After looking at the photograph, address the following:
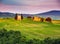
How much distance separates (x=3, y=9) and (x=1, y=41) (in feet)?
1.34

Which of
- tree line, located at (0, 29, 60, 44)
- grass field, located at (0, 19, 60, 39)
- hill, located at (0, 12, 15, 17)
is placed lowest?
tree line, located at (0, 29, 60, 44)

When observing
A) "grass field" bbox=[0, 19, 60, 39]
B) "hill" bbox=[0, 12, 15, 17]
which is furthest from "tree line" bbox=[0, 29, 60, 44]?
"hill" bbox=[0, 12, 15, 17]

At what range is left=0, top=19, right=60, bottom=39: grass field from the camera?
187cm

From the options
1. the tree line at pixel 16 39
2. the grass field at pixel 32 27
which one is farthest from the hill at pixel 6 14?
the tree line at pixel 16 39

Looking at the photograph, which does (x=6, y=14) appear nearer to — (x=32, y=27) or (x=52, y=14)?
(x=32, y=27)

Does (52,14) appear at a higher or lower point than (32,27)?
higher

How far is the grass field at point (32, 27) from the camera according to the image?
1.87 meters

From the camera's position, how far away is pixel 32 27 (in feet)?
6.30

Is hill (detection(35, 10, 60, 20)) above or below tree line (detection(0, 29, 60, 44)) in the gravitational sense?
above

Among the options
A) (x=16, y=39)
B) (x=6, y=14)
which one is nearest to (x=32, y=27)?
(x=16, y=39)

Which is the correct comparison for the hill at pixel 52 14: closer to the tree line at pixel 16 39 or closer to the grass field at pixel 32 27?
the grass field at pixel 32 27

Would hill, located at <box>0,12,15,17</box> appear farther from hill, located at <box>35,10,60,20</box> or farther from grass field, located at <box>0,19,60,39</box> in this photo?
hill, located at <box>35,10,60,20</box>

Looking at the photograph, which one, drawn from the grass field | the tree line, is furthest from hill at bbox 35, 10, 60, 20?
the tree line

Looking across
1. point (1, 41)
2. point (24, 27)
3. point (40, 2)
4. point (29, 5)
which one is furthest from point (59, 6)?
point (1, 41)
